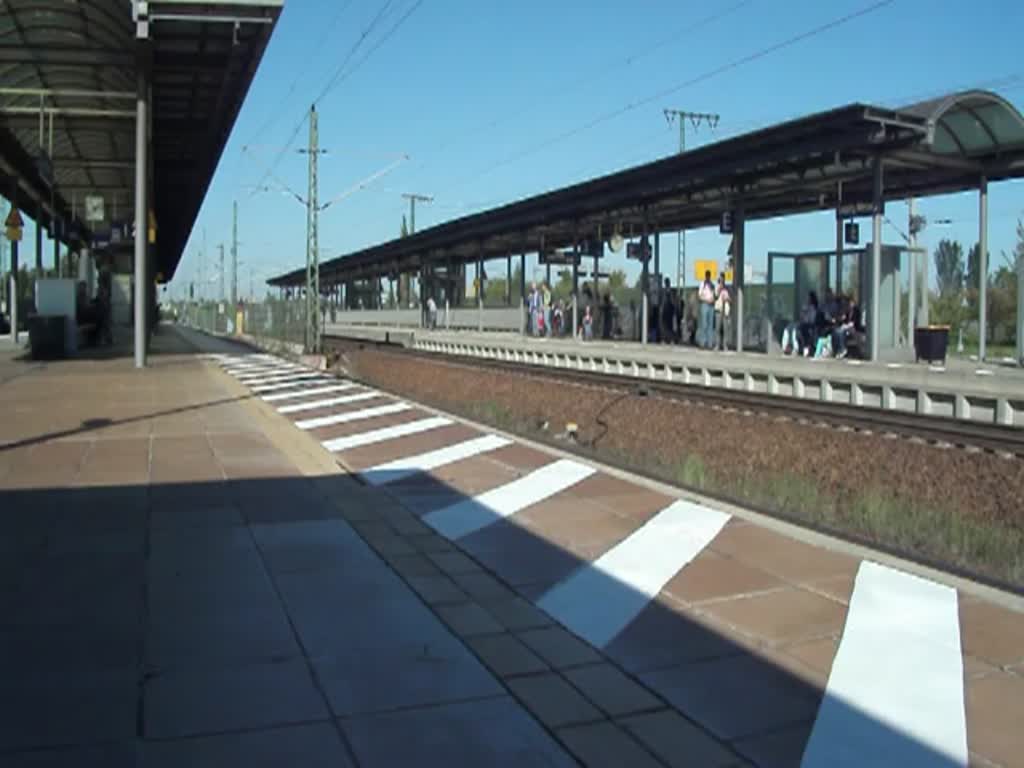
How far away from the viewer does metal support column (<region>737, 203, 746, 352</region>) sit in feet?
78.2

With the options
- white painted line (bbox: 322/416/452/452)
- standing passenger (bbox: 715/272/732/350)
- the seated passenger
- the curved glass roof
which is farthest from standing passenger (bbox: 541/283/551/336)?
white painted line (bbox: 322/416/452/452)

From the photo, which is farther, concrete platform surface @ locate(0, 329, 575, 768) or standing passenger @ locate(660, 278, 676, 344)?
standing passenger @ locate(660, 278, 676, 344)

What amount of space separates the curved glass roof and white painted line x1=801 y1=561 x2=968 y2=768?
14.6 metres

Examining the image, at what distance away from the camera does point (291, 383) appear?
21562 mm

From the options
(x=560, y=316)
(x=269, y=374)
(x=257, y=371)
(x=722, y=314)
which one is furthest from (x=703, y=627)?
(x=560, y=316)

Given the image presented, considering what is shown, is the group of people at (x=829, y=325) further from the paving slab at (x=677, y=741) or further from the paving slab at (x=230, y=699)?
the paving slab at (x=230, y=699)

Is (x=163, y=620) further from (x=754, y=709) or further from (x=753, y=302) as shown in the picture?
(x=753, y=302)

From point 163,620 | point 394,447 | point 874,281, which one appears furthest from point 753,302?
point 163,620

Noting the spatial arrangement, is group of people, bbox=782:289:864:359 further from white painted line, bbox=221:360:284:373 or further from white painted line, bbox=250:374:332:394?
white painted line, bbox=221:360:284:373

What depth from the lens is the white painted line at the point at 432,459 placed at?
1026 centimetres

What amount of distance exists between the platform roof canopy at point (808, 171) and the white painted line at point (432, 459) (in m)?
9.63

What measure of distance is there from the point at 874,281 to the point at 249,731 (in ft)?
58.2

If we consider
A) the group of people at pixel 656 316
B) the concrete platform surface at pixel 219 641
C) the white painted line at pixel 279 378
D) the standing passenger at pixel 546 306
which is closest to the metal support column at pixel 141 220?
the white painted line at pixel 279 378

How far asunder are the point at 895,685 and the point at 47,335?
25301mm
